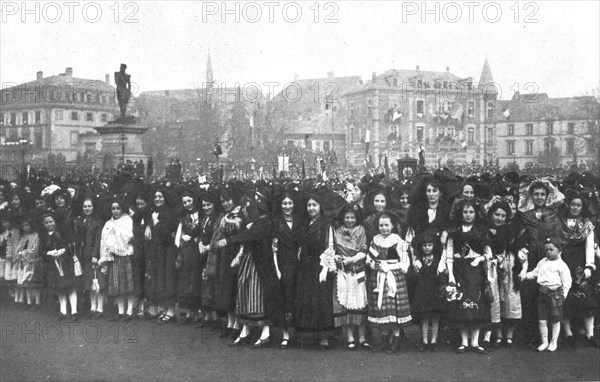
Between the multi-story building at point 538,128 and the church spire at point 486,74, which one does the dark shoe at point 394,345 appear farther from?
the church spire at point 486,74

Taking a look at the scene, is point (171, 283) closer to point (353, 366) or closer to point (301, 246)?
point (301, 246)

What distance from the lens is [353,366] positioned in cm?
694

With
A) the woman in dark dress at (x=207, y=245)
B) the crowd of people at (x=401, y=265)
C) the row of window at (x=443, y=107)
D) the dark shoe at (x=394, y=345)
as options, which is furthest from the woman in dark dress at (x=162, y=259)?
the row of window at (x=443, y=107)

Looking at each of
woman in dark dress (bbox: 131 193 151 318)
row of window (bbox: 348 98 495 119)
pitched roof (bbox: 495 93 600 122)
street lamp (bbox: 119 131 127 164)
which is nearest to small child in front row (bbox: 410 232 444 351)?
woman in dark dress (bbox: 131 193 151 318)

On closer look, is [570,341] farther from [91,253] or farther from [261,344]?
[91,253]

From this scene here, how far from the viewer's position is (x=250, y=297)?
301 inches

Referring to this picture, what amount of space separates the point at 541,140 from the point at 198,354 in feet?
238

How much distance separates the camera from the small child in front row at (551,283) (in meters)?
7.45

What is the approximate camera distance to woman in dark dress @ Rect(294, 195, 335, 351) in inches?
296

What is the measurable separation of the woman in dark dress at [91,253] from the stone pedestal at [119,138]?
9714 millimetres

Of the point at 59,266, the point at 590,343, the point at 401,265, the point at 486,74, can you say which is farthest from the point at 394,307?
the point at 486,74

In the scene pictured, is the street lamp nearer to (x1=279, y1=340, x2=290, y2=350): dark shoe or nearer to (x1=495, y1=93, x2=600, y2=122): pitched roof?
(x1=279, y1=340, x2=290, y2=350): dark shoe

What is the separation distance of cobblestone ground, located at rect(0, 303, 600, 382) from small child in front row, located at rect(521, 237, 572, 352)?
1.37 ft

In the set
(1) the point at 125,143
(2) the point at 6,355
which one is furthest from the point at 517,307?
(1) the point at 125,143
